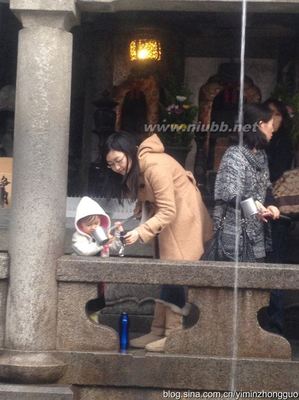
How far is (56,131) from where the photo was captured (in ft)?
32.6

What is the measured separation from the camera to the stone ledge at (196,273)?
977cm

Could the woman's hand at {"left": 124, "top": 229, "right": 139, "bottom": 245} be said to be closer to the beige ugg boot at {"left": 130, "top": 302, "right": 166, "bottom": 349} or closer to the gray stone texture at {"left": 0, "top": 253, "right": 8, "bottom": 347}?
the beige ugg boot at {"left": 130, "top": 302, "right": 166, "bottom": 349}

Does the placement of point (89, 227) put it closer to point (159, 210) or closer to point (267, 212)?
point (159, 210)

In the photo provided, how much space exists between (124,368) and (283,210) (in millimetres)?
1963

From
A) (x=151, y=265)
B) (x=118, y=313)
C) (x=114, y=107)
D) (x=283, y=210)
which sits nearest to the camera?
(x=151, y=265)

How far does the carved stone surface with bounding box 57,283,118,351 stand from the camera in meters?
9.95

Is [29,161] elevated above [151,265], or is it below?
above

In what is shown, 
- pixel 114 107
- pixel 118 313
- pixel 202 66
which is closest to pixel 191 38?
pixel 202 66

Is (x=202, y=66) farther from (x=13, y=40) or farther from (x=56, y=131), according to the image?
(x=56, y=131)

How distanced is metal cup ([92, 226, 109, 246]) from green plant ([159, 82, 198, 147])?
10.5 ft

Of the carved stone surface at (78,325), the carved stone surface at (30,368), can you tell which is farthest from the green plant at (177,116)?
the carved stone surface at (30,368)

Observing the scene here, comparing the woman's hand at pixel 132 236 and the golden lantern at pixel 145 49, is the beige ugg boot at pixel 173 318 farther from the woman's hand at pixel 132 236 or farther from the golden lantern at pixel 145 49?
the golden lantern at pixel 145 49

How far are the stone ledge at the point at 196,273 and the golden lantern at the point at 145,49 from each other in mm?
3898

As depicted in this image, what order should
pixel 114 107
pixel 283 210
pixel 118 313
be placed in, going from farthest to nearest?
pixel 114 107
pixel 118 313
pixel 283 210
